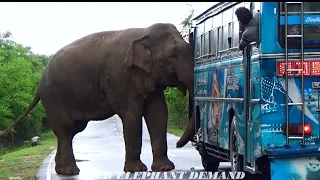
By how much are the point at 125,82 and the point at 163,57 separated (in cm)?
102

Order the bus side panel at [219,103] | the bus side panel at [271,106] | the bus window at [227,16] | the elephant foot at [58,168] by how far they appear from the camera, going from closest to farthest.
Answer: the bus side panel at [271,106], the bus side panel at [219,103], the bus window at [227,16], the elephant foot at [58,168]


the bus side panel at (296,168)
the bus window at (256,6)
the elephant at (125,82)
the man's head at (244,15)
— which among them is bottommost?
the bus side panel at (296,168)

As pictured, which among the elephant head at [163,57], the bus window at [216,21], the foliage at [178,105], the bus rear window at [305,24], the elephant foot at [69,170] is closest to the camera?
the bus rear window at [305,24]

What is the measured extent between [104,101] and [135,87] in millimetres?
1284

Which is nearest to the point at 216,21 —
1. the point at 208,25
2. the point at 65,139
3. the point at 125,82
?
the point at 208,25

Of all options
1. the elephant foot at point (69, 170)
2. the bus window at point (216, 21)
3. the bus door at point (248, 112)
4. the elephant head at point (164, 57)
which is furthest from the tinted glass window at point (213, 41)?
the elephant foot at point (69, 170)

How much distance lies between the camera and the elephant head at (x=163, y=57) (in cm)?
1744

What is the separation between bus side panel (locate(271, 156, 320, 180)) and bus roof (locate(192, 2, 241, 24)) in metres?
3.51

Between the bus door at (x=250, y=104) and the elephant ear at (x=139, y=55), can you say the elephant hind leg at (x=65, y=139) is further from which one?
the bus door at (x=250, y=104)

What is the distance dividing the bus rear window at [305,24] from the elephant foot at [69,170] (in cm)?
787

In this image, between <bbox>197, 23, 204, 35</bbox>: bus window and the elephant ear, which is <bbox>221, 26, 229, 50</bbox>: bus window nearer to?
<bbox>197, 23, 204, 35</bbox>: bus window

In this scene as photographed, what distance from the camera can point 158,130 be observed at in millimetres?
17859

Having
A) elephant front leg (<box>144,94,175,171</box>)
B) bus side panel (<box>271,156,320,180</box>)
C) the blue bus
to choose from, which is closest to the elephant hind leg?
elephant front leg (<box>144,94,175,171</box>)

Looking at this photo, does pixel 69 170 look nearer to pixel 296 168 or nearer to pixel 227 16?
pixel 227 16
